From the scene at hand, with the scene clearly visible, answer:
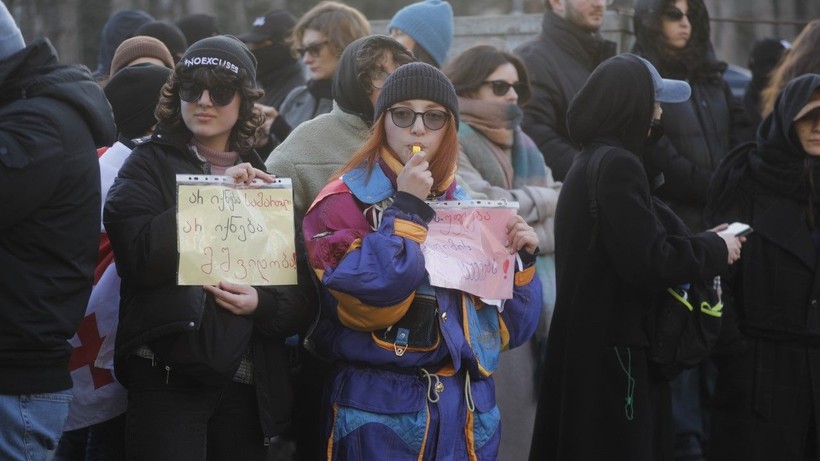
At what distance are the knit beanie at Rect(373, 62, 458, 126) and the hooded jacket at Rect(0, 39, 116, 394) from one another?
1.01m

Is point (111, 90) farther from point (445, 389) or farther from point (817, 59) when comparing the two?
point (817, 59)

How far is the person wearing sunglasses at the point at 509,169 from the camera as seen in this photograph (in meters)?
6.30

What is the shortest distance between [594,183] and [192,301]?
189cm

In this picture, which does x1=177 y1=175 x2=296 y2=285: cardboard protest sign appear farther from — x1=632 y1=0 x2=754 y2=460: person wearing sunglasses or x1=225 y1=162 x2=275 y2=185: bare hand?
x1=632 y1=0 x2=754 y2=460: person wearing sunglasses

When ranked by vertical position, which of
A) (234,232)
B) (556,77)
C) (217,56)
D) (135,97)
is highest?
(217,56)

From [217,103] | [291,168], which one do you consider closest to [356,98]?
[291,168]

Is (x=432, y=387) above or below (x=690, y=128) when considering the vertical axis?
above

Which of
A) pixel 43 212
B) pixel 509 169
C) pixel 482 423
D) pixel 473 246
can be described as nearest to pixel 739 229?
pixel 509 169

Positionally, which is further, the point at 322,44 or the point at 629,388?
the point at 322,44

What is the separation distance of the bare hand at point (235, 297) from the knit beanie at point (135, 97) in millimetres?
1370

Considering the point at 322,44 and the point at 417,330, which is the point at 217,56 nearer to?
the point at 417,330

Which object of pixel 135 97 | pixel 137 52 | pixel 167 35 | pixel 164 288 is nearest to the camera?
pixel 164 288

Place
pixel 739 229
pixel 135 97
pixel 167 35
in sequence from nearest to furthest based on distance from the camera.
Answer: pixel 135 97, pixel 739 229, pixel 167 35

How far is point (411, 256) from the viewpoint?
13.7ft
